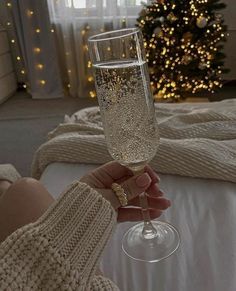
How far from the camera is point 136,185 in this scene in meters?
0.71

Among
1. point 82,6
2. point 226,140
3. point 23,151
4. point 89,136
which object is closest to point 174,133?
point 226,140

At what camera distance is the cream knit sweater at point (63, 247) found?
1.76 ft

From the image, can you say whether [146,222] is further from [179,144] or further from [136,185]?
[179,144]

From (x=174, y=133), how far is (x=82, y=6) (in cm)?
243

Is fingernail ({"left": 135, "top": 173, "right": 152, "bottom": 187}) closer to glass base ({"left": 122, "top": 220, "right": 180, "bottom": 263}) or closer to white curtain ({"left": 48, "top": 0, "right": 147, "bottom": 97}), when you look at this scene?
glass base ({"left": 122, "top": 220, "right": 180, "bottom": 263})

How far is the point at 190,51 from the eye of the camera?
2613 mm

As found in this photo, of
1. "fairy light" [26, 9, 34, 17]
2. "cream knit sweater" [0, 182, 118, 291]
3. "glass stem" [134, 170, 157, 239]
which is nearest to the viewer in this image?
"cream knit sweater" [0, 182, 118, 291]

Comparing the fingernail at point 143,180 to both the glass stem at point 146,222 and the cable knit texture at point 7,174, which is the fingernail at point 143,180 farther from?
the cable knit texture at point 7,174

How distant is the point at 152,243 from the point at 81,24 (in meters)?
2.82

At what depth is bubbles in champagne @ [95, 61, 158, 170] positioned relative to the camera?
63 cm

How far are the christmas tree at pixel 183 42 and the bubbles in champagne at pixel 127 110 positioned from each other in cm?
203

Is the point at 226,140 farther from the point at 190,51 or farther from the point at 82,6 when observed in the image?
the point at 82,6

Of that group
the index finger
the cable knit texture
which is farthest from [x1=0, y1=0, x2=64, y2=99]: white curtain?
the index finger

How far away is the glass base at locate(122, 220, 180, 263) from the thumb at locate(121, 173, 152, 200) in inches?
4.6
